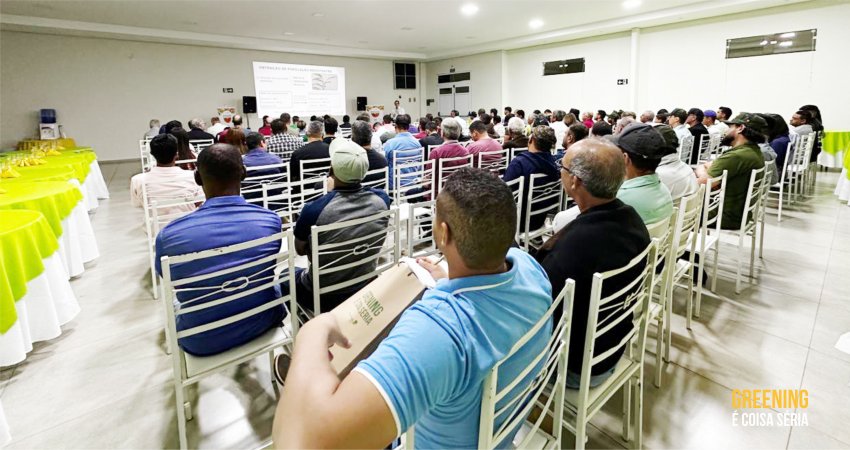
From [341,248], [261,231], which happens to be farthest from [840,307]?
[261,231]

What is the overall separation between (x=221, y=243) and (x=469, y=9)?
817 centimetres

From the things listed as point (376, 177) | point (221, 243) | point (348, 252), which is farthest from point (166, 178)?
point (348, 252)

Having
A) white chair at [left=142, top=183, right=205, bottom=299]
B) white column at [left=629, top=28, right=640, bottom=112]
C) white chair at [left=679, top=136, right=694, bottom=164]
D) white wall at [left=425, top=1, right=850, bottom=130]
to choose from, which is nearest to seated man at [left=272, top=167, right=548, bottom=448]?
white chair at [left=142, top=183, right=205, bottom=299]

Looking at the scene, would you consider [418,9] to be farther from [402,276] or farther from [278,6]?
[402,276]

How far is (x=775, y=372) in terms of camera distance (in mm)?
2139

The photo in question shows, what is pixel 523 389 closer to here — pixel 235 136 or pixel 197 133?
pixel 235 136

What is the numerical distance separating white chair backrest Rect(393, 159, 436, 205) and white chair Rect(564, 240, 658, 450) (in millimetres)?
2406

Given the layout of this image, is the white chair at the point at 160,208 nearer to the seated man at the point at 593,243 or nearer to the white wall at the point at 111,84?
the seated man at the point at 593,243

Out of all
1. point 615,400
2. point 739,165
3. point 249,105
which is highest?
point 249,105

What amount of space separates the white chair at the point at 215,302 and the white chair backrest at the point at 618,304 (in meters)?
1.12

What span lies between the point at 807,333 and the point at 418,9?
786 cm

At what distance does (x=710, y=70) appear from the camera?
351 inches

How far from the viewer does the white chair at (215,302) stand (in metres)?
1.43

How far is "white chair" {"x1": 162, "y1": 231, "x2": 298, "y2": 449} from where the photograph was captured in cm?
143
